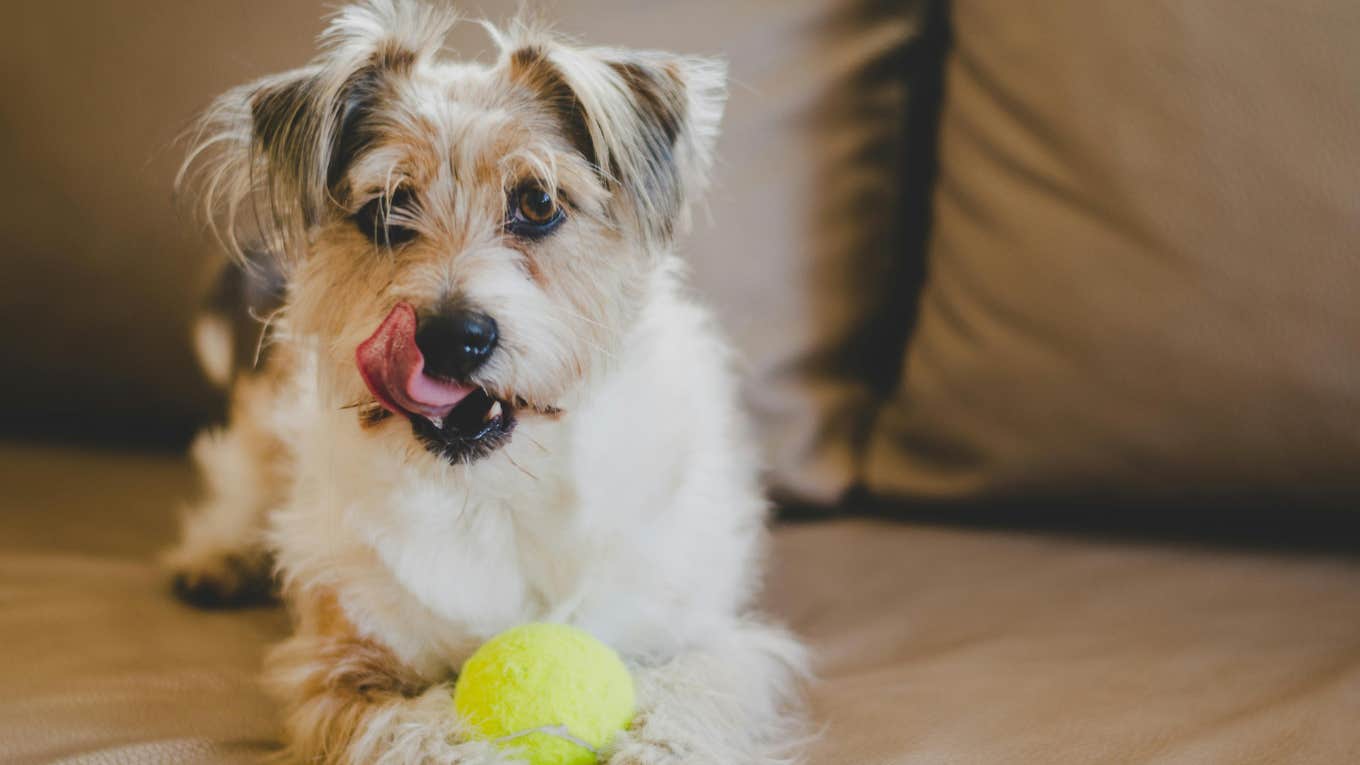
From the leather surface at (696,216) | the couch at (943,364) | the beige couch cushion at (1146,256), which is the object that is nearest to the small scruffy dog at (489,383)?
the couch at (943,364)

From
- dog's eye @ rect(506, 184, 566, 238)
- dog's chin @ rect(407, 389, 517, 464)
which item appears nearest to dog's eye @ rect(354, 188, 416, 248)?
dog's eye @ rect(506, 184, 566, 238)

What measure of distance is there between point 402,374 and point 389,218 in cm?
22

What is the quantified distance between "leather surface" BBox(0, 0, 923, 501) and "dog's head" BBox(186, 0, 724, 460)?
304 millimetres

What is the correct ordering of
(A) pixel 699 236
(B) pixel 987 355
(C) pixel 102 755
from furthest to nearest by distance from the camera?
1. (A) pixel 699 236
2. (B) pixel 987 355
3. (C) pixel 102 755

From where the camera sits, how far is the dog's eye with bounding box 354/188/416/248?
1.16m

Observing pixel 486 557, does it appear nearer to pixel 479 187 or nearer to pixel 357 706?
pixel 357 706

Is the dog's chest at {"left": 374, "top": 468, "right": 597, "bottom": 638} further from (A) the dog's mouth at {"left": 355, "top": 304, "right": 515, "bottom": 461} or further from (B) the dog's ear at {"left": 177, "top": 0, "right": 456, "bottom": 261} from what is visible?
(B) the dog's ear at {"left": 177, "top": 0, "right": 456, "bottom": 261}

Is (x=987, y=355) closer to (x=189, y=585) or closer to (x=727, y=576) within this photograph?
(x=727, y=576)

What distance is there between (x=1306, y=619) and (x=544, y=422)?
875 millimetres

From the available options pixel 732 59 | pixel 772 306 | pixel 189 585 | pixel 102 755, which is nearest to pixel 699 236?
pixel 772 306

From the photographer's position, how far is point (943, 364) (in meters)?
1.49

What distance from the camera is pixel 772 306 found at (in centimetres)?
157

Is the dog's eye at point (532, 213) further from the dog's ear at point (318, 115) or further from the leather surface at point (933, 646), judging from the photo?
the leather surface at point (933, 646)

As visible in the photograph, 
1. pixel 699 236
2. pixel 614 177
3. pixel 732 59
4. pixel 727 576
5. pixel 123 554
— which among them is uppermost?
pixel 732 59
